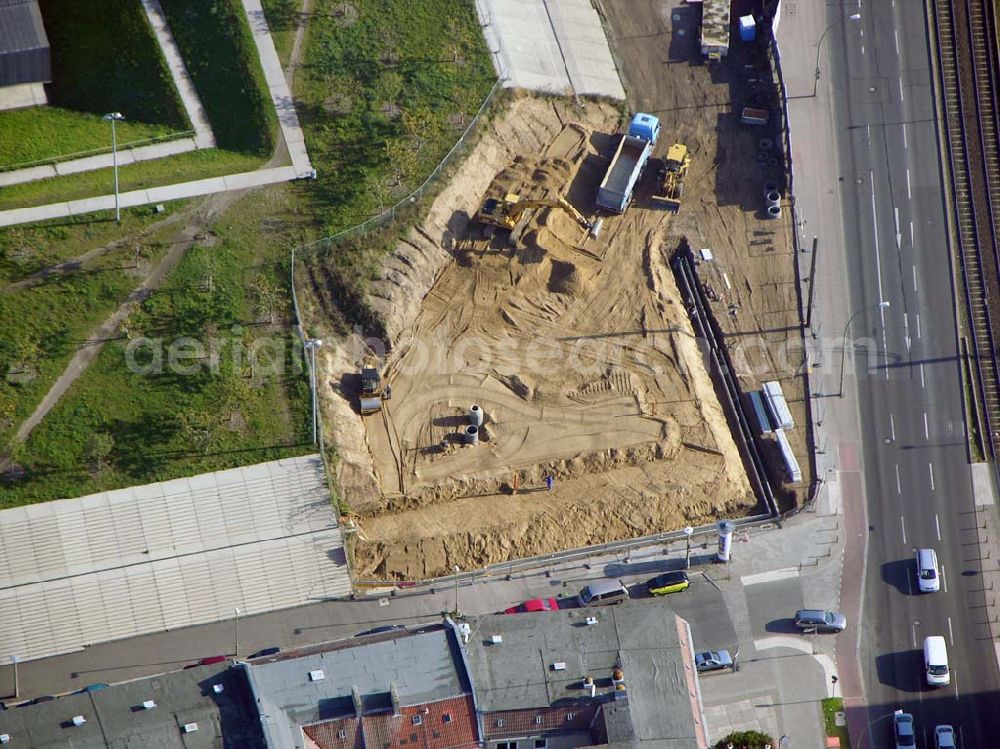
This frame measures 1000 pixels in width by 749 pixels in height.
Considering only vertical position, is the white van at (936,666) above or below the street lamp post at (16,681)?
below

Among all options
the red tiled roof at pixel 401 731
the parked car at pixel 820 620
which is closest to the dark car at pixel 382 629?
the red tiled roof at pixel 401 731

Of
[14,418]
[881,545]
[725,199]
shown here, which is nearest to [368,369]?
[14,418]

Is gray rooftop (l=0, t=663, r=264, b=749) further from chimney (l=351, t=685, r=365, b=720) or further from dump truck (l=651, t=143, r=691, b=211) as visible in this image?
dump truck (l=651, t=143, r=691, b=211)

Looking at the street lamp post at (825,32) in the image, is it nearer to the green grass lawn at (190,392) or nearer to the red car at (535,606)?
the green grass lawn at (190,392)

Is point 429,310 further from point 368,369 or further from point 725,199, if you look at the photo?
point 725,199

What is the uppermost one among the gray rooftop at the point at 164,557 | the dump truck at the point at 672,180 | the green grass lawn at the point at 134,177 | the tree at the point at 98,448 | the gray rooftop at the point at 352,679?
the green grass lawn at the point at 134,177
